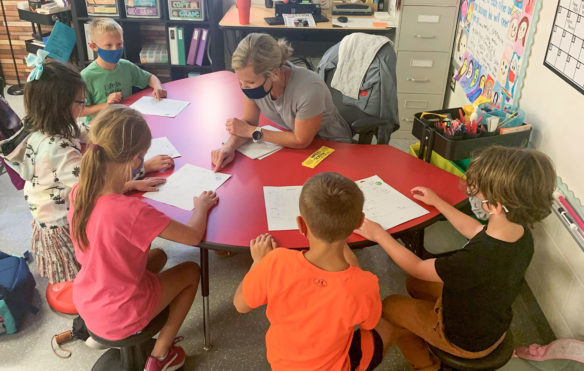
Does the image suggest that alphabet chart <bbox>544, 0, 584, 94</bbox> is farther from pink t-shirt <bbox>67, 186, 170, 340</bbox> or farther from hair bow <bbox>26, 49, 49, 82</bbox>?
hair bow <bbox>26, 49, 49, 82</bbox>

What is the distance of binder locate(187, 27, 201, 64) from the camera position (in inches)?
161

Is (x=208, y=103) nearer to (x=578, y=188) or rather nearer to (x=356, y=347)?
(x=356, y=347)

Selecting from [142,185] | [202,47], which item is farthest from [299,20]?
[142,185]

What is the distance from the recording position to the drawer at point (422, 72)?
3684 mm

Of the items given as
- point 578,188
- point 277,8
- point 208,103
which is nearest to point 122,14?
point 277,8

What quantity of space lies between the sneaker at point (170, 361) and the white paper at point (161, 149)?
2.45ft

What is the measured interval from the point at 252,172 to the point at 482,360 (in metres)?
1.04

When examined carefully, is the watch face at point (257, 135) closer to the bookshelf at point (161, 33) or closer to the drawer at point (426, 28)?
the drawer at point (426, 28)

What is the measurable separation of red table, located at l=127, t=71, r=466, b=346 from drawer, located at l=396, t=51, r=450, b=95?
1.61m

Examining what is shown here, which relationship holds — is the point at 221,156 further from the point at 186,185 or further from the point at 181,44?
the point at 181,44

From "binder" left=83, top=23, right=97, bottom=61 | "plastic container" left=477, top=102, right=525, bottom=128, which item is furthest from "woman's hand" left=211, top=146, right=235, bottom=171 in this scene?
"binder" left=83, top=23, right=97, bottom=61

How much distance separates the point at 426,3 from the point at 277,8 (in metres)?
1.16

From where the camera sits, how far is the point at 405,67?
372 centimetres

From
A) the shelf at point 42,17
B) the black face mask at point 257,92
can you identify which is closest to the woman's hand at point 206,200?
the black face mask at point 257,92
